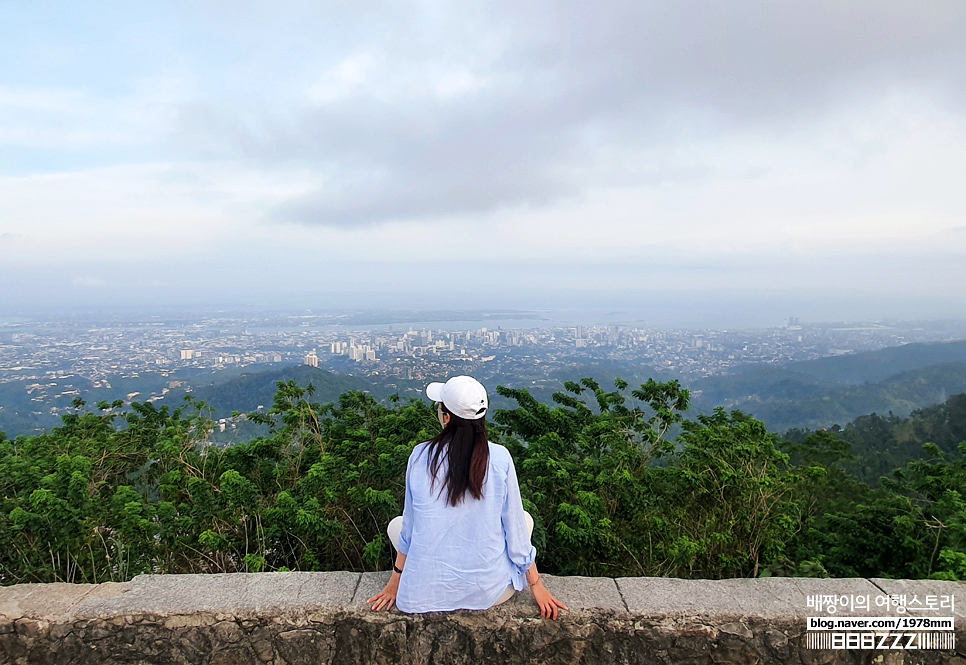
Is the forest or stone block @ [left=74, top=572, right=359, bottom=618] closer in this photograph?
stone block @ [left=74, top=572, right=359, bottom=618]

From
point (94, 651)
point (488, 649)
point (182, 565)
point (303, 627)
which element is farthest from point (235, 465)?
point (488, 649)

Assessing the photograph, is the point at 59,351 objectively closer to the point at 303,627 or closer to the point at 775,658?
the point at 303,627

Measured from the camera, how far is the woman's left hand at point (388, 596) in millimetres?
2211

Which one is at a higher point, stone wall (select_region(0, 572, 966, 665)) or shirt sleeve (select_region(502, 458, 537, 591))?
shirt sleeve (select_region(502, 458, 537, 591))

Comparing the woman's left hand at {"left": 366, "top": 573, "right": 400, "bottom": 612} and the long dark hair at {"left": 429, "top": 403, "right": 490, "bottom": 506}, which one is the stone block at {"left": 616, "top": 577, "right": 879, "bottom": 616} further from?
the woman's left hand at {"left": 366, "top": 573, "right": 400, "bottom": 612}

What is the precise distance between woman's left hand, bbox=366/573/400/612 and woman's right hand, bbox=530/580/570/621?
1.97 ft

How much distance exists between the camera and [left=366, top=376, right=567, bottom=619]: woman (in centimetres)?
204

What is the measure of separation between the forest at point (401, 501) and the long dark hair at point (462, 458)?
3.42 feet

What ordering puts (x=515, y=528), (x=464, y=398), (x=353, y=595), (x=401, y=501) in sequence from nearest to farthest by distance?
(x=464, y=398) → (x=515, y=528) → (x=353, y=595) → (x=401, y=501)

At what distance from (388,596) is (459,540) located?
1.49 feet

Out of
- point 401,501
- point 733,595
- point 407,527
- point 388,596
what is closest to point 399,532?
point 407,527

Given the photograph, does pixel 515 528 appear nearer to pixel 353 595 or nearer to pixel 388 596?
pixel 388 596

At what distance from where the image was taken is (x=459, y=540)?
6.88 feet

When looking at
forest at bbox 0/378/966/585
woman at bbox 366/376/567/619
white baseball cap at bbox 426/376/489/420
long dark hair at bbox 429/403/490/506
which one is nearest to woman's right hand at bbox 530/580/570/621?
woman at bbox 366/376/567/619
